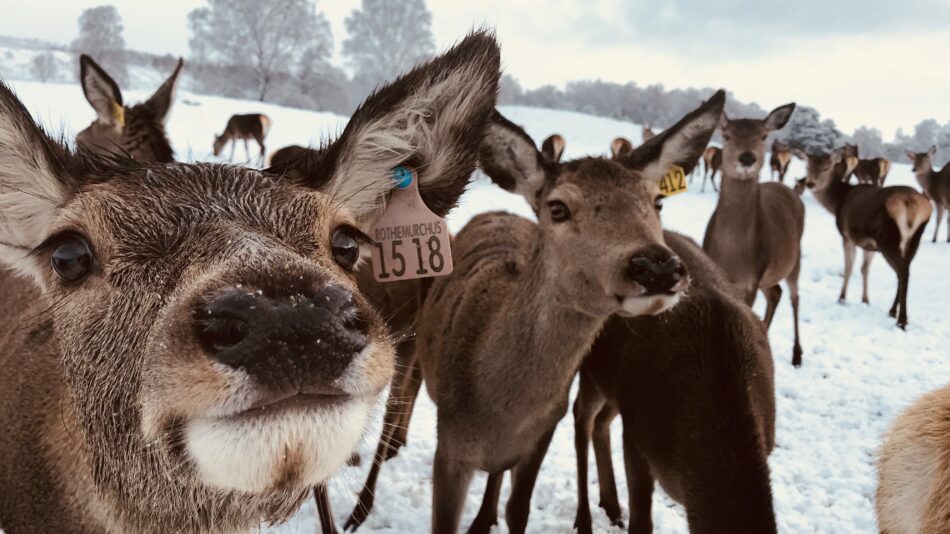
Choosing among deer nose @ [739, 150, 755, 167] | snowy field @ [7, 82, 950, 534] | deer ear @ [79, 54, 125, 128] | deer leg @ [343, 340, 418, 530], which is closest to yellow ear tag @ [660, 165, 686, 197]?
snowy field @ [7, 82, 950, 534]

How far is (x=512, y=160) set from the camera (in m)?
4.20

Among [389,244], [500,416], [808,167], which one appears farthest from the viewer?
[808,167]

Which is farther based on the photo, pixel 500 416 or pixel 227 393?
pixel 500 416

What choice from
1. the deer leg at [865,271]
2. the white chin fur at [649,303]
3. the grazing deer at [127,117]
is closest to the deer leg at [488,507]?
the white chin fur at [649,303]

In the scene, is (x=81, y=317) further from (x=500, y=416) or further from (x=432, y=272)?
(x=500, y=416)

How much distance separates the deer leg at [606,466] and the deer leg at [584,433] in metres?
0.08

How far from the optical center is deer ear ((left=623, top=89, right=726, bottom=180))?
4.21 m

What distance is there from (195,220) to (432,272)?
143 centimetres

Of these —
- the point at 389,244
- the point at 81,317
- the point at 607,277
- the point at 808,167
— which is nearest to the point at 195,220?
the point at 81,317

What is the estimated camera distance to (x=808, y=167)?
18.9 metres

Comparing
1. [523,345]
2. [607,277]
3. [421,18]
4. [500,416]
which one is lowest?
[500,416]

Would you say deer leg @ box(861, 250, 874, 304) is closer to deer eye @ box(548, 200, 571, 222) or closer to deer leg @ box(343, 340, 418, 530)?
deer leg @ box(343, 340, 418, 530)

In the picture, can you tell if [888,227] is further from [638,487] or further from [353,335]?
[353,335]

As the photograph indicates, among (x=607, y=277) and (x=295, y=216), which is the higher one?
(x=295, y=216)
